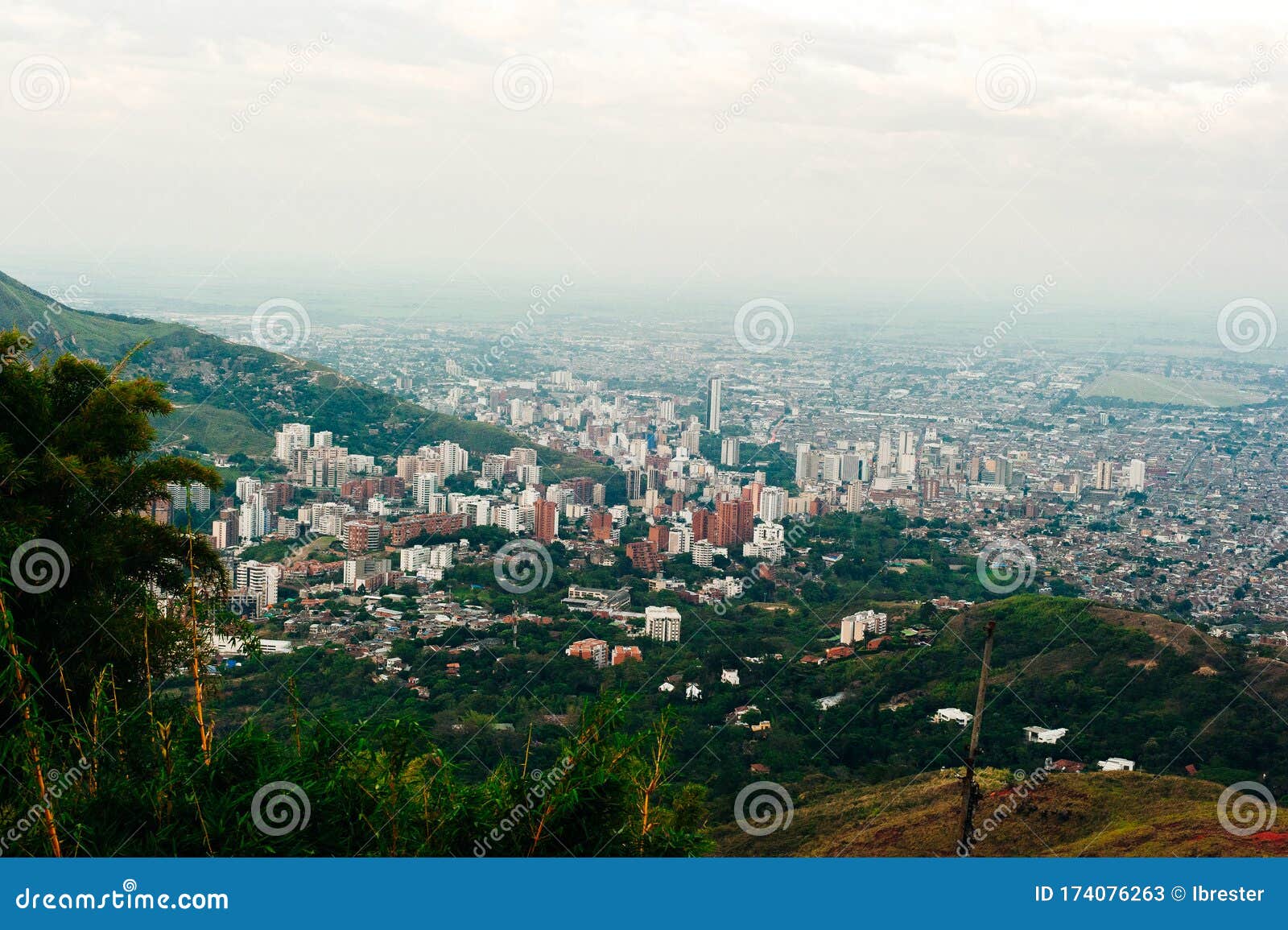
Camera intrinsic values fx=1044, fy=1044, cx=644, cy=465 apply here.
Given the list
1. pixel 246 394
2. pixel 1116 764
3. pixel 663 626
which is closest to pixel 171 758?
pixel 1116 764

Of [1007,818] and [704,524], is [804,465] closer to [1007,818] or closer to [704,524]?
[704,524]

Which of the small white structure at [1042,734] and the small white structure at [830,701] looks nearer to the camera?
the small white structure at [1042,734]

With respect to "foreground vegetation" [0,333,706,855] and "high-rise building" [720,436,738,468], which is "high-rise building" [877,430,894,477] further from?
"foreground vegetation" [0,333,706,855]

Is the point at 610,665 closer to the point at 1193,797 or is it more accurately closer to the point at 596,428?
the point at 1193,797

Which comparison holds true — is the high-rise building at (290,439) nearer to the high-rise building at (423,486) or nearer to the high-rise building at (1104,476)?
the high-rise building at (423,486)

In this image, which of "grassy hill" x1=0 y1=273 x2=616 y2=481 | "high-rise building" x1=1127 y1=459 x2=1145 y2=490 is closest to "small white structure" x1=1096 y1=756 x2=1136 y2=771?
"high-rise building" x1=1127 y1=459 x2=1145 y2=490

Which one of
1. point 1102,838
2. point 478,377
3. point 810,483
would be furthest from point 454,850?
point 478,377

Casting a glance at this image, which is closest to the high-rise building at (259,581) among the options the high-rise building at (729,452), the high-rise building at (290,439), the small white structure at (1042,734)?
the high-rise building at (290,439)
